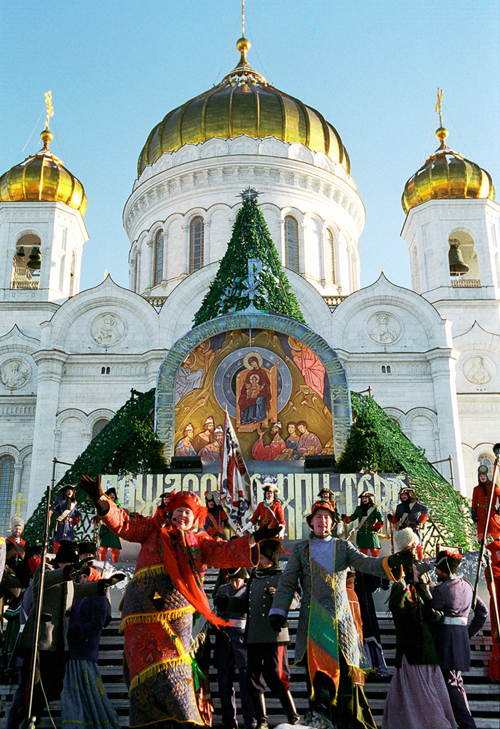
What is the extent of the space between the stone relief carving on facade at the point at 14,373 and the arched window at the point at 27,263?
336 centimetres

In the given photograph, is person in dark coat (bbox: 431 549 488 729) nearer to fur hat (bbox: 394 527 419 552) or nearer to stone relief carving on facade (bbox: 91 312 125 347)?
fur hat (bbox: 394 527 419 552)

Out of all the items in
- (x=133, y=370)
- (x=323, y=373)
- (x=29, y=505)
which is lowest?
(x=29, y=505)

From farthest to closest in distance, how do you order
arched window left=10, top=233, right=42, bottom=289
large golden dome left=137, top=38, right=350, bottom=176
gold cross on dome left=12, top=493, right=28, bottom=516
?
large golden dome left=137, top=38, right=350, bottom=176
arched window left=10, top=233, right=42, bottom=289
gold cross on dome left=12, top=493, right=28, bottom=516

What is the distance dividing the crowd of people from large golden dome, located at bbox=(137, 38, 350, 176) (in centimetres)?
2618

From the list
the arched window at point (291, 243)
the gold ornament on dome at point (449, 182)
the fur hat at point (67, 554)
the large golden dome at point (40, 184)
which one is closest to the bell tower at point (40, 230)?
the large golden dome at point (40, 184)

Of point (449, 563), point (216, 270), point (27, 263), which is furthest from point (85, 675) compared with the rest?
point (27, 263)

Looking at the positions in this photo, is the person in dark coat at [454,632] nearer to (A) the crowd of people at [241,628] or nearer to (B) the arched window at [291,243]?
(A) the crowd of people at [241,628]

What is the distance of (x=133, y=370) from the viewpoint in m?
24.4

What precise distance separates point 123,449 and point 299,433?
3.40 meters

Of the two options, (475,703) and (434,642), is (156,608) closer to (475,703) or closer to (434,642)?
(434,642)

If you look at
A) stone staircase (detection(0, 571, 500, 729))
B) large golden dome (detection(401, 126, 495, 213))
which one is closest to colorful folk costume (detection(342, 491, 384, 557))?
stone staircase (detection(0, 571, 500, 729))

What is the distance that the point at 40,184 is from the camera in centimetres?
2927

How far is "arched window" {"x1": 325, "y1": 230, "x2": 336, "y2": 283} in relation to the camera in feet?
99.4

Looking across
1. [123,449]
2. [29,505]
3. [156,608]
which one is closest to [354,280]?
[29,505]
